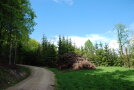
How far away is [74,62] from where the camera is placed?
32.9 m

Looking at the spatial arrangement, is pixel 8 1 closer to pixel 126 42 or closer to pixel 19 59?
pixel 126 42

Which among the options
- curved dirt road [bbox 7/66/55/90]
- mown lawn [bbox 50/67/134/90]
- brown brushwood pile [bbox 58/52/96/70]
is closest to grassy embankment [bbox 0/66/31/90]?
curved dirt road [bbox 7/66/55/90]

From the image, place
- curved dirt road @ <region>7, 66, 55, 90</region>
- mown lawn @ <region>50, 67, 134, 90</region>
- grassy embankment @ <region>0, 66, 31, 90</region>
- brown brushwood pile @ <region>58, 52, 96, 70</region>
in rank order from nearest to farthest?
mown lawn @ <region>50, 67, 134, 90</region> → curved dirt road @ <region>7, 66, 55, 90</region> → grassy embankment @ <region>0, 66, 31, 90</region> → brown brushwood pile @ <region>58, 52, 96, 70</region>

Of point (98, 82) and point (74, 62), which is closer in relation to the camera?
point (98, 82)

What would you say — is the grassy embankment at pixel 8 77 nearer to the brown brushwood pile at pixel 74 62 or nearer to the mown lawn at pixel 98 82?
the mown lawn at pixel 98 82

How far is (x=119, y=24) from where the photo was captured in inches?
1864

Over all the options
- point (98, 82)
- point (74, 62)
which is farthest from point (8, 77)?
point (74, 62)

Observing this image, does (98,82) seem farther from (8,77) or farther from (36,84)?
(8,77)

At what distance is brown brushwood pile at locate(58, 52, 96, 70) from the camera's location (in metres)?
31.2

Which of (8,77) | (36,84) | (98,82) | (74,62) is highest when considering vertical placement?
(74,62)

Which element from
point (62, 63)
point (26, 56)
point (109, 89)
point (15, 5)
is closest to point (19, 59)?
point (26, 56)

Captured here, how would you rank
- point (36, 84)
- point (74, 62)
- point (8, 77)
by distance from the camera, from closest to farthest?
1. point (36, 84)
2. point (8, 77)
3. point (74, 62)

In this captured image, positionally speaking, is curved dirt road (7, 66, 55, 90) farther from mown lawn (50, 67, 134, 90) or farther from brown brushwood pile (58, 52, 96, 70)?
brown brushwood pile (58, 52, 96, 70)

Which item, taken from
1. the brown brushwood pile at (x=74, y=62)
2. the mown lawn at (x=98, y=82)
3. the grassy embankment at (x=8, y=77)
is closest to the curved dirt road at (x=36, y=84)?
the mown lawn at (x=98, y=82)
